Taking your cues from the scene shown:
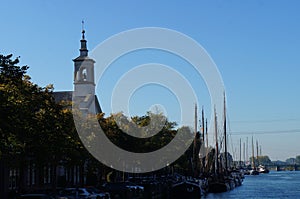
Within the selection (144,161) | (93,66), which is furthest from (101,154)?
(93,66)

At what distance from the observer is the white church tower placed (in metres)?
105

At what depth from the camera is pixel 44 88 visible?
1832 inches

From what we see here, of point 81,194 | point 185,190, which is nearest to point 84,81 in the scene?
point 185,190

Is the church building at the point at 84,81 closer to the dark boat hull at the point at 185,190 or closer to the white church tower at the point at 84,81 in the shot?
the white church tower at the point at 84,81

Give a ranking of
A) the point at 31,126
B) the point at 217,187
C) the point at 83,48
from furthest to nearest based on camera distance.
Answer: the point at 83,48 < the point at 217,187 < the point at 31,126

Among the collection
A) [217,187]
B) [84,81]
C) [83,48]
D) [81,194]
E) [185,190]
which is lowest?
[217,187]

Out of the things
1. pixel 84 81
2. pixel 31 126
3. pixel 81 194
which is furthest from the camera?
pixel 84 81

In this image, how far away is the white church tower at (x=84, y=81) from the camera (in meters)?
105

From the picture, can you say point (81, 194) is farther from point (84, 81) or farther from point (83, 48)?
point (83, 48)

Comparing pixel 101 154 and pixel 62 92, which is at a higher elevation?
pixel 62 92

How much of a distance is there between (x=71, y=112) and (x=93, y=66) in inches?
2030

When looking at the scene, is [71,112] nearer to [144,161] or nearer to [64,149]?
[64,149]

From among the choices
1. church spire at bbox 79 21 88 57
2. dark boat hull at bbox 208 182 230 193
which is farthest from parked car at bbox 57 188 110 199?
church spire at bbox 79 21 88 57

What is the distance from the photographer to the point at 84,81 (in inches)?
4225
